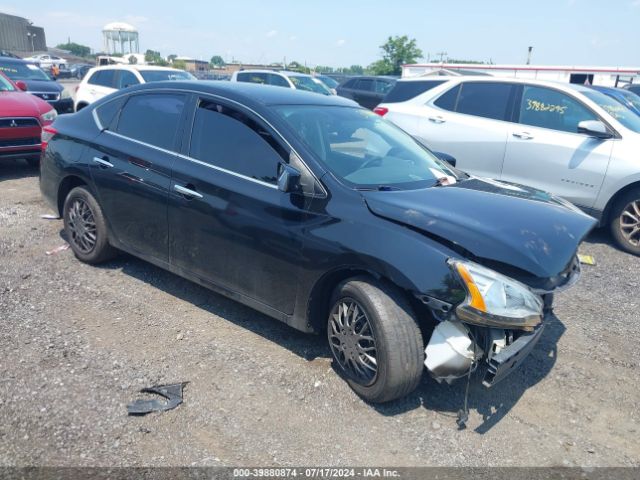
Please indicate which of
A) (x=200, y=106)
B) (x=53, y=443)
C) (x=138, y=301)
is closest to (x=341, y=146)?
(x=200, y=106)

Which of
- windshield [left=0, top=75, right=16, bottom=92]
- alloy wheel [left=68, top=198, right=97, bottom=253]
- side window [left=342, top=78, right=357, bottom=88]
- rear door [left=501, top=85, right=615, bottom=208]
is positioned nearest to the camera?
alloy wheel [left=68, top=198, right=97, bottom=253]

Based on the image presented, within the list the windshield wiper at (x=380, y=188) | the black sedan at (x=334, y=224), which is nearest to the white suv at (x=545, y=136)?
the black sedan at (x=334, y=224)

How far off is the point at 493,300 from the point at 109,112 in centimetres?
372

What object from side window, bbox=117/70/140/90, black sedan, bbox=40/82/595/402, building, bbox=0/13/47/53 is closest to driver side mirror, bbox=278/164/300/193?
black sedan, bbox=40/82/595/402

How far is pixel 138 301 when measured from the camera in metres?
4.37

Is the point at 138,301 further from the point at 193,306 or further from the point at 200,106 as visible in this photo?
the point at 200,106

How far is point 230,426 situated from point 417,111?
234 inches

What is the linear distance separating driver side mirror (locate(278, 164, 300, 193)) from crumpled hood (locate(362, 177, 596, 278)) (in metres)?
0.43

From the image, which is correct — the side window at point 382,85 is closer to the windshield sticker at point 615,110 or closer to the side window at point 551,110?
the side window at point 551,110

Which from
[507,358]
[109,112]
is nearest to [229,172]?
[109,112]

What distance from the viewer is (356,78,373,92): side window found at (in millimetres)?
18797

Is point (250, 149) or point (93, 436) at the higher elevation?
point (250, 149)

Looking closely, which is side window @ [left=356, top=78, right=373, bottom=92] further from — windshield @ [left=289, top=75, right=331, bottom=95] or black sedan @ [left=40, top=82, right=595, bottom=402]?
black sedan @ [left=40, top=82, right=595, bottom=402]

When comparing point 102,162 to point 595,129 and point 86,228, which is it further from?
point 595,129
